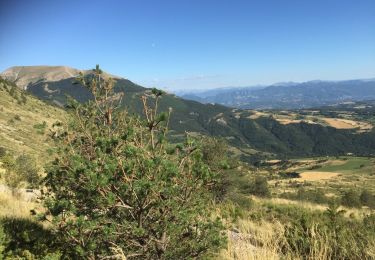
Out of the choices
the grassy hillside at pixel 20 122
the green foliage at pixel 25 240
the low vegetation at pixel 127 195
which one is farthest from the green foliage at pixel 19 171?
the grassy hillside at pixel 20 122

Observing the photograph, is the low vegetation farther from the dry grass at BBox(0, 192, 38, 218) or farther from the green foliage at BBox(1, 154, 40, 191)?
the green foliage at BBox(1, 154, 40, 191)

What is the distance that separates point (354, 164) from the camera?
514ft

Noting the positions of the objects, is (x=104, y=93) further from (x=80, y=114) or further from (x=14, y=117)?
(x=14, y=117)

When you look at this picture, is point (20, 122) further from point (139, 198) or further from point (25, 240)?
point (139, 198)

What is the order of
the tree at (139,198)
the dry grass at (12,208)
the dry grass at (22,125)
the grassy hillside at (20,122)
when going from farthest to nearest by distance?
the grassy hillside at (20,122) → the dry grass at (22,125) → the dry grass at (12,208) → the tree at (139,198)

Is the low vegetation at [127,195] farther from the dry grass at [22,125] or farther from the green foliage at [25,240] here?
the dry grass at [22,125]

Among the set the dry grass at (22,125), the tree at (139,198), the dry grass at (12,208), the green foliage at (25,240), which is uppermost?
the tree at (139,198)

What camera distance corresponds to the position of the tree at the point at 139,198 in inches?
181

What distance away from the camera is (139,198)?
15.9ft

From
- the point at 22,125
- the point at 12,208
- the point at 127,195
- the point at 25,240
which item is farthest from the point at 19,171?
the point at 22,125

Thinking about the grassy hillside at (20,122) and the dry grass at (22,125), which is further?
the grassy hillside at (20,122)

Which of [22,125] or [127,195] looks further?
[22,125]

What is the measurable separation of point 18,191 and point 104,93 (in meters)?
7.26

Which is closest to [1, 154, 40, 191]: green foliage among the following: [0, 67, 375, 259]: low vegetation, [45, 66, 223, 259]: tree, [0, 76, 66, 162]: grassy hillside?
[0, 67, 375, 259]: low vegetation
